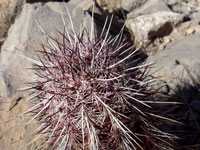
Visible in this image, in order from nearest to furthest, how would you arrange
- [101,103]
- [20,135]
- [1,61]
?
[101,103] < [20,135] < [1,61]

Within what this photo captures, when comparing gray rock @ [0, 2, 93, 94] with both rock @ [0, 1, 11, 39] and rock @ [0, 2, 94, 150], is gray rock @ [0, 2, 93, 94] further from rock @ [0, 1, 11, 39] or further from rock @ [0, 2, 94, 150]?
rock @ [0, 1, 11, 39]

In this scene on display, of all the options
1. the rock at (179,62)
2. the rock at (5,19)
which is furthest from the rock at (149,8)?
the rock at (5,19)

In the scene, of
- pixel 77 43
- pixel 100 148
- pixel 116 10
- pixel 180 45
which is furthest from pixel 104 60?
pixel 116 10

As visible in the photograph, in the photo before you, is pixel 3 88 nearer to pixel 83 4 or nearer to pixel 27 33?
pixel 27 33

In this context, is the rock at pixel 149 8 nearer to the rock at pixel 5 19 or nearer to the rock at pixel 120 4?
the rock at pixel 120 4

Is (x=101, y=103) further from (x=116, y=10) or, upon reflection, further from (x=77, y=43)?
(x=116, y=10)

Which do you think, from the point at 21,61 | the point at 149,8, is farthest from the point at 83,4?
the point at 21,61

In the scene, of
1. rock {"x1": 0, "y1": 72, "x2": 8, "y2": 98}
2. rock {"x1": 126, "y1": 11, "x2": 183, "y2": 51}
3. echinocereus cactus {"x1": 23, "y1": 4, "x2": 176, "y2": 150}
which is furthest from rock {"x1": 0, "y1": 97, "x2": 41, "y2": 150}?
rock {"x1": 126, "y1": 11, "x2": 183, "y2": 51}
